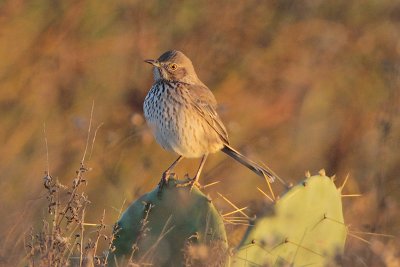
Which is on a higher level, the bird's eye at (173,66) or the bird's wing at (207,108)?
the bird's eye at (173,66)

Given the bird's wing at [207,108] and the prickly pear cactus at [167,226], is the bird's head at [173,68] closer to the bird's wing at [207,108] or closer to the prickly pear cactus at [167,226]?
the bird's wing at [207,108]

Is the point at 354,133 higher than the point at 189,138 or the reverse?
the reverse

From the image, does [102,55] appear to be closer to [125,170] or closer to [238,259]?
[125,170]

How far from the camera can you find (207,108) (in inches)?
268

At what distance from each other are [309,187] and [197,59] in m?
4.62

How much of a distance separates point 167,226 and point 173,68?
5.20ft

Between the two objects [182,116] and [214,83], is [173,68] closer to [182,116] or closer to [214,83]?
[182,116]

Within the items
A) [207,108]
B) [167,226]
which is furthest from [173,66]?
[167,226]

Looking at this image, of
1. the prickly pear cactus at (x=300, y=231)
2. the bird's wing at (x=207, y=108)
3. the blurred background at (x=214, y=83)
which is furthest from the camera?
the blurred background at (x=214, y=83)

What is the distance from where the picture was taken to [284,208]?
5.49 m

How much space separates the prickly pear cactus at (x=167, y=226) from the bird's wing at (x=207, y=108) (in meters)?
1.19

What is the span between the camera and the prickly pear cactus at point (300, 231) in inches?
214

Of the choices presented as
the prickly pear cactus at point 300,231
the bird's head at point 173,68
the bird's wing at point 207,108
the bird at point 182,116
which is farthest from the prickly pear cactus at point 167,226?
the bird's head at point 173,68

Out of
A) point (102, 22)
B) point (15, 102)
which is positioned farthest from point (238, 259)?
point (102, 22)
